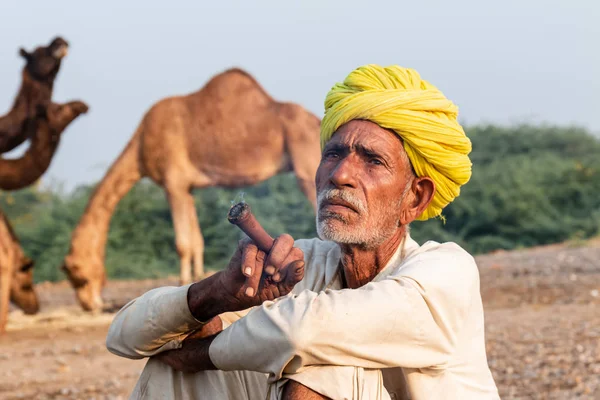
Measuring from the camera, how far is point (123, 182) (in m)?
12.1

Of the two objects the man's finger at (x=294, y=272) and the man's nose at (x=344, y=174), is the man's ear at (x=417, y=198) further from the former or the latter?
the man's finger at (x=294, y=272)

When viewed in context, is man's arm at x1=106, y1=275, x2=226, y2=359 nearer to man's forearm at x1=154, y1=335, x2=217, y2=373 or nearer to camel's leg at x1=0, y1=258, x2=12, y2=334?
man's forearm at x1=154, y1=335, x2=217, y2=373

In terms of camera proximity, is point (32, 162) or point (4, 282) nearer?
point (4, 282)

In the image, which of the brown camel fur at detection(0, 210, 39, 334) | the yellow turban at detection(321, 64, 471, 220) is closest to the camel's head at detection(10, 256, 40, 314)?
the brown camel fur at detection(0, 210, 39, 334)

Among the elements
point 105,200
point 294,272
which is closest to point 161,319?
point 294,272

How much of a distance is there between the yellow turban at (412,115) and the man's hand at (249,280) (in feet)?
1.99

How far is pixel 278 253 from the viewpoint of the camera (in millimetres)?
2574

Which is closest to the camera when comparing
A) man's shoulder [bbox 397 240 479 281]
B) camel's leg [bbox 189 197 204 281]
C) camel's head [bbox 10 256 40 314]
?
man's shoulder [bbox 397 240 479 281]

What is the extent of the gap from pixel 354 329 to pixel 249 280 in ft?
1.03

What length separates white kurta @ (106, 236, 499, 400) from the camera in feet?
8.31

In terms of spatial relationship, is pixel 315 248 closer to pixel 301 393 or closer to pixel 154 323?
pixel 154 323

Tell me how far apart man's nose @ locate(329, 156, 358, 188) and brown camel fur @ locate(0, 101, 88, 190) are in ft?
21.0

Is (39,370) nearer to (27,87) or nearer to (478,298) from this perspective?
(27,87)

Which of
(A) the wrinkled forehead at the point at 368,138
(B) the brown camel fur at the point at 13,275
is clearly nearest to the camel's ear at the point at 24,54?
(B) the brown camel fur at the point at 13,275
